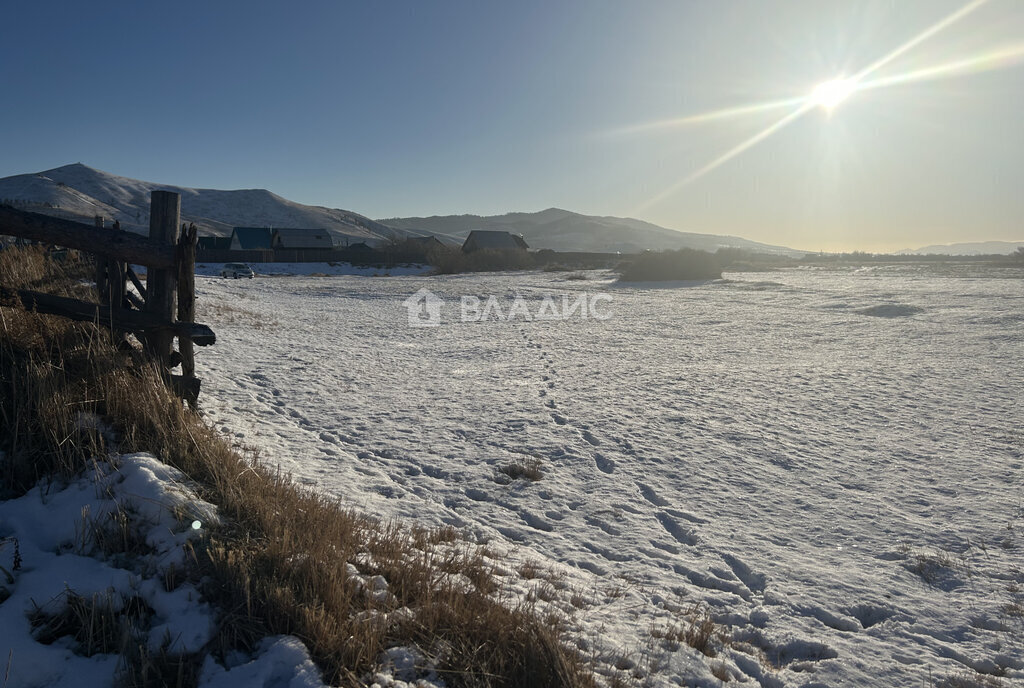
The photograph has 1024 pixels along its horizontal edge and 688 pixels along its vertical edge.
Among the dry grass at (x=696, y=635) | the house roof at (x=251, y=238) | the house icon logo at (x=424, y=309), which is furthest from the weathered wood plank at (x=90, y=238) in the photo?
the house roof at (x=251, y=238)

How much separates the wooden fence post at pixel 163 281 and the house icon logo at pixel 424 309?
45.1ft

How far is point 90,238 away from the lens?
5.44m

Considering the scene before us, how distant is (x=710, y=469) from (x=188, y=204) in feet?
542

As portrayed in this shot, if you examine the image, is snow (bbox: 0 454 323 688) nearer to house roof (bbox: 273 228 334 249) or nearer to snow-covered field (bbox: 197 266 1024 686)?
snow-covered field (bbox: 197 266 1024 686)

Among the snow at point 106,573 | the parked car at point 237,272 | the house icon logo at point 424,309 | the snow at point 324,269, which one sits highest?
the snow at point 324,269

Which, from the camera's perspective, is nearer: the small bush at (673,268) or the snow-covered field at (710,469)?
the snow-covered field at (710,469)

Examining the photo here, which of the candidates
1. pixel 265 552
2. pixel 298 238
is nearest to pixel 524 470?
pixel 265 552

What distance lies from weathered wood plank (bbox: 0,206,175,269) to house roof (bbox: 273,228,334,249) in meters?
70.9

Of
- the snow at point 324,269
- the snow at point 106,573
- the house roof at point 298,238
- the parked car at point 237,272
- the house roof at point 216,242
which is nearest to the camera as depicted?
the snow at point 106,573

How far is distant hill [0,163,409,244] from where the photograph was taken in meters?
108

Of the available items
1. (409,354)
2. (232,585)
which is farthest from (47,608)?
(409,354)

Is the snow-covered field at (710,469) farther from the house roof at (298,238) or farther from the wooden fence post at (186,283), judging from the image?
the house roof at (298,238)

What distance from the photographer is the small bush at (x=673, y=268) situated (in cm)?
4381

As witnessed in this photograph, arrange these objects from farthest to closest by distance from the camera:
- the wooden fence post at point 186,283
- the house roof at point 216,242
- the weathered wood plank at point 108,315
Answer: the house roof at point 216,242 < the wooden fence post at point 186,283 < the weathered wood plank at point 108,315
